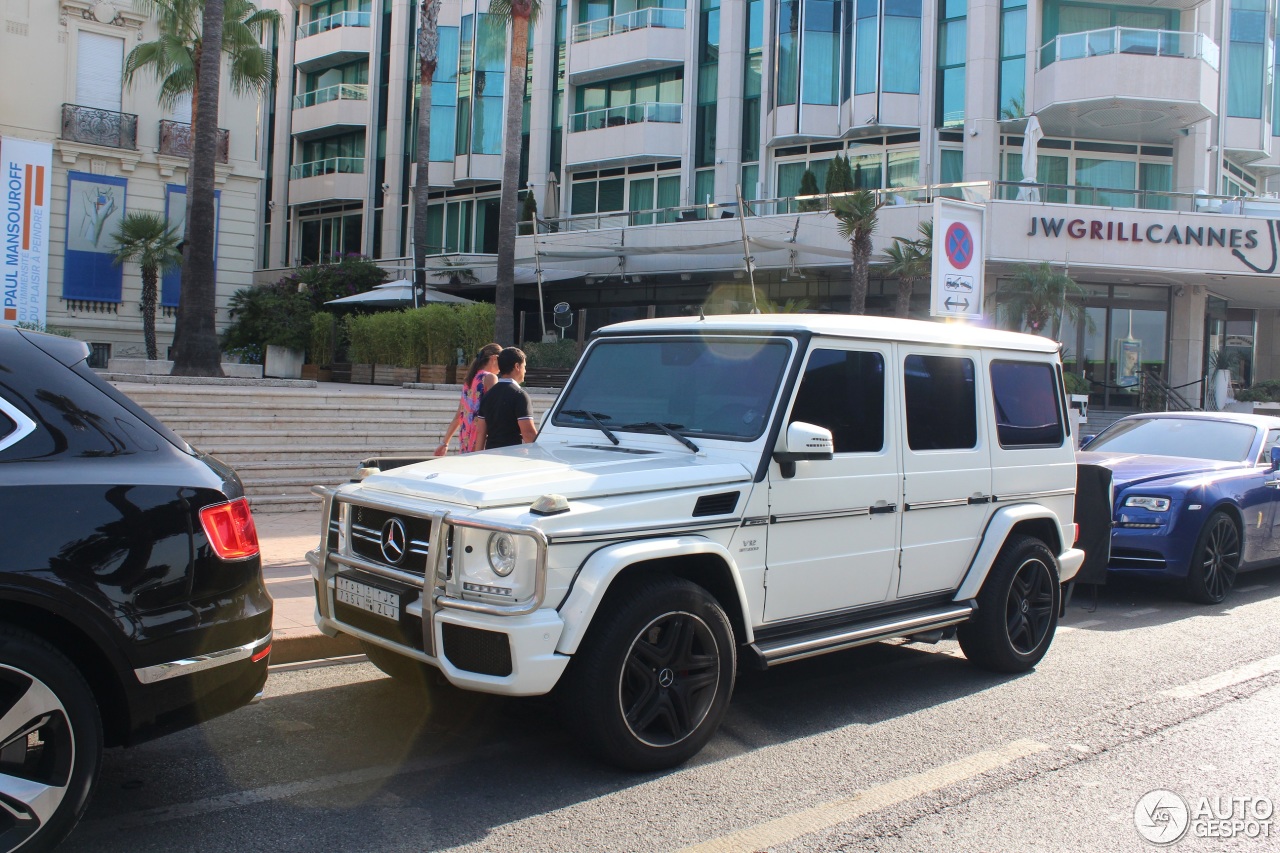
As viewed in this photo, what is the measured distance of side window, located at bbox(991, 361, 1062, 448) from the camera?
649 centimetres

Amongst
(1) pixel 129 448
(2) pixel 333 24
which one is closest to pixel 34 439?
(1) pixel 129 448

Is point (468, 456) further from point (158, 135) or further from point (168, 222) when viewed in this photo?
point (158, 135)

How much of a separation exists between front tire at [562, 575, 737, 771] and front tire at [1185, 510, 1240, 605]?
18.8 ft

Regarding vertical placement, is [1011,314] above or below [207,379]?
above

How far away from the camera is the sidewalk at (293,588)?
20.9ft

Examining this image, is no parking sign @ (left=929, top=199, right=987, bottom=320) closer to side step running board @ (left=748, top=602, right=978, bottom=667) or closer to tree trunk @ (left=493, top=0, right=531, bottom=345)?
side step running board @ (left=748, top=602, right=978, bottom=667)

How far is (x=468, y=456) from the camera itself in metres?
5.48

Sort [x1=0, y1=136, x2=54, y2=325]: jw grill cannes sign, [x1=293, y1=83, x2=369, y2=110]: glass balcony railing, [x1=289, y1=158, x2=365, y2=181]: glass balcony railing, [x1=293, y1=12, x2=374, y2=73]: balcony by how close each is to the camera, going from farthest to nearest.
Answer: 1. [x1=289, y1=158, x2=365, y2=181]: glass balcony railing
2. [x1=293, y1=83, x2=369, y2=110]: glass balcony railing
3. [x1=293, y1=12, x2=374, y2=73]: balcony
4. [x1=0, y1=136, x2=54, y2=325]: jw grill cannes sign

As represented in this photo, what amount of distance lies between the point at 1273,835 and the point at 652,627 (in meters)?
2.54

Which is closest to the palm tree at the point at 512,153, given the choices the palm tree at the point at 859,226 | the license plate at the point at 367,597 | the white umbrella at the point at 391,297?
the white umbrella at the point at 391,297

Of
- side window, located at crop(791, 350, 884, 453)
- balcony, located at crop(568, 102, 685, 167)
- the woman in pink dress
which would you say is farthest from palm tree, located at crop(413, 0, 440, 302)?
side window, located at crop(791, 350, 884, 453)

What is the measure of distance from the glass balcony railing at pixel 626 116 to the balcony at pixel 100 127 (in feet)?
44.1

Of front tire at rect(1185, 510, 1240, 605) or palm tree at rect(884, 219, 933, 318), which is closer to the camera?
front tire at rect(1185, 510, 1240, 605)

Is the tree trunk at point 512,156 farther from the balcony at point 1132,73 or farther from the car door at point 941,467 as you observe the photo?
the car door at point 941,467
